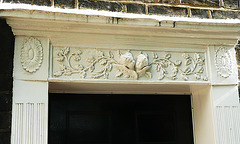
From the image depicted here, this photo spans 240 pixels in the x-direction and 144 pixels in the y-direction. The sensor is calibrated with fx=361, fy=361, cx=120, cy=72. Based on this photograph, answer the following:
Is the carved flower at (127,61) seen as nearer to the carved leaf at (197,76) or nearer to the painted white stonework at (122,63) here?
the painted white stonework at (122,63)

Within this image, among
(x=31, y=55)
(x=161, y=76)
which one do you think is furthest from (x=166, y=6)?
(x=31, y=55)

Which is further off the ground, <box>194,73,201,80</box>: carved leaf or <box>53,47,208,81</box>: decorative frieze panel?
<box>53,47,208,81</box>: decorative frieze panel

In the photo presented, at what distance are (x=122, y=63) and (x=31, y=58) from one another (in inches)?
33.5

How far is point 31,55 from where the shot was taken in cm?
328

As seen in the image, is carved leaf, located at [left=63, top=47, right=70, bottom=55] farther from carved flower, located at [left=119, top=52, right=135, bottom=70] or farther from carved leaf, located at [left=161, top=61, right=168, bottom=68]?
carved leaf, located at [left=161, top=61, right=168, bottom=68]

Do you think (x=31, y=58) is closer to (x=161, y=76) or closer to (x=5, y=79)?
(x=5, y=79)

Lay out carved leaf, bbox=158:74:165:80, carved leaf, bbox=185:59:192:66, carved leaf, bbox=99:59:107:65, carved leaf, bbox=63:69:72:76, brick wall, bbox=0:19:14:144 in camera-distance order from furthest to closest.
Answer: carved leaf, bbox=185:59:192:66 < carved leaf, bbox=158:74:165:80 < carved leaf, bbox=99:59:107:65 < carved leaf, bbox=63:69:72:76 < brick wall, bbox=0:19:14:144

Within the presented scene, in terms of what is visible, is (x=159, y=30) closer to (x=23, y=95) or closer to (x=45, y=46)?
(x=45, y=46)

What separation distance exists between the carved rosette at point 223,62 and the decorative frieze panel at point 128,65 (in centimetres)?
15

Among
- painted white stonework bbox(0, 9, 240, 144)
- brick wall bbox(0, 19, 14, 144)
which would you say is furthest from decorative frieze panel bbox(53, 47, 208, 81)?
brick wall bbox(0, 19, 14, 144)

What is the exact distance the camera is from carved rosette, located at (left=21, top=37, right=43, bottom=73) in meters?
3.25

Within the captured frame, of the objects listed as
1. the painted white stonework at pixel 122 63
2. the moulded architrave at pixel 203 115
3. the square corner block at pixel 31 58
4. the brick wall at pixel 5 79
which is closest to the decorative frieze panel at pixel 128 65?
the painted white stonework at pixel 122 63

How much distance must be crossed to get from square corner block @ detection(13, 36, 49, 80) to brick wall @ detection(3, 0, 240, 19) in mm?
390

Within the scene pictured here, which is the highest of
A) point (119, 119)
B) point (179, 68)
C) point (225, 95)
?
point (179, 68)
